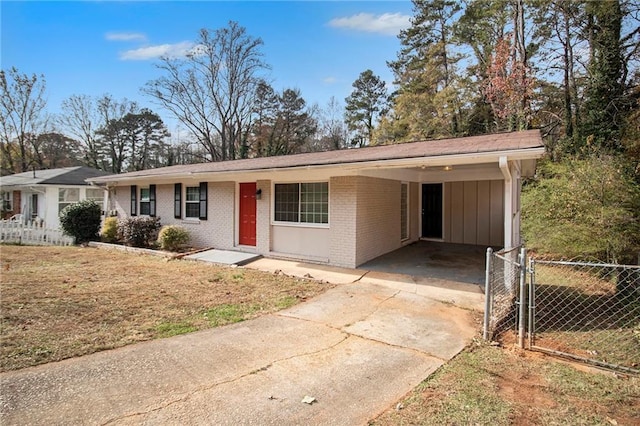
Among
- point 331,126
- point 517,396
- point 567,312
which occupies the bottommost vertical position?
point 567,312

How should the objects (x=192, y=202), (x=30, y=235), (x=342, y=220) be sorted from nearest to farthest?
(x=342, y=220) → (x=192, y=202) → (x=30, y=235)

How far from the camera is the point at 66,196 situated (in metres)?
19.8

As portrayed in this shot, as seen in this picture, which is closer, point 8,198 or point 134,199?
point 134,199

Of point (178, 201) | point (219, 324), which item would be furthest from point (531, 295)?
point (178, 201)

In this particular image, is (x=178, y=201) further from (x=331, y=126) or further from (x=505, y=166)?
(x=331, y=126)

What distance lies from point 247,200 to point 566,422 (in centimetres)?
976

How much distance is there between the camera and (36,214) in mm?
19672

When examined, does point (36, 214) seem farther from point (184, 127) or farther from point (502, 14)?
point (502, 14)

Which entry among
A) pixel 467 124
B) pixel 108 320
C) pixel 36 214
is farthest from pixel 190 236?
pixel 467 124

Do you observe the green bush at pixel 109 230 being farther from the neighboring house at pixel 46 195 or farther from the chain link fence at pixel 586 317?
the chain link fence at pixel 586 317

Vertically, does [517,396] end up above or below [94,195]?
below

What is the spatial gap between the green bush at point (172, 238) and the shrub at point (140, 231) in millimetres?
1470

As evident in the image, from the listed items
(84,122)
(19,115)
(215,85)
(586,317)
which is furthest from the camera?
(84,122)

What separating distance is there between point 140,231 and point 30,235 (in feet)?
16.9
